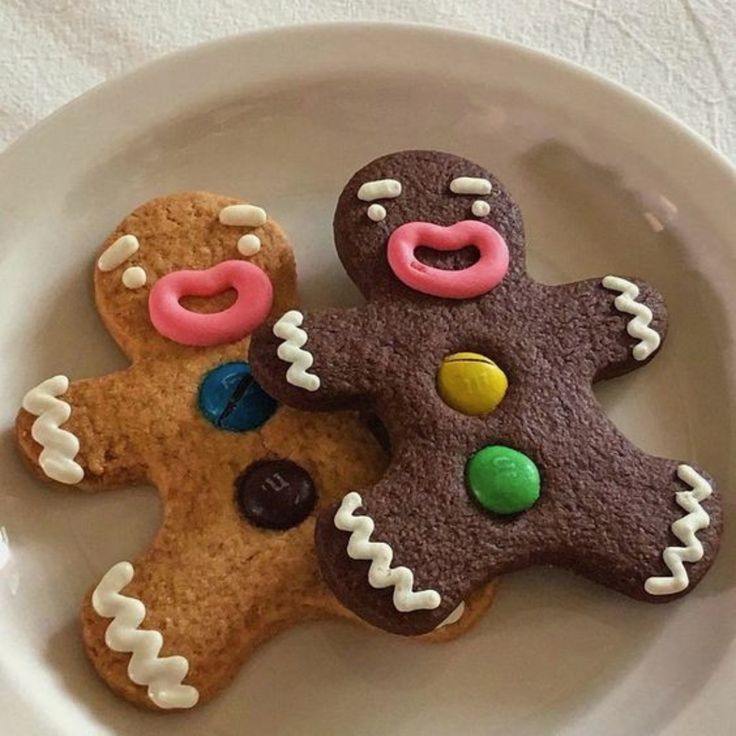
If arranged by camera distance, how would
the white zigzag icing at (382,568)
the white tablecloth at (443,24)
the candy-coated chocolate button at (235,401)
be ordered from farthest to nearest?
the white tablecloth at (443,24)
the candy-coated chocolate button at (235,401)
the white zigzag icing at (382,568)

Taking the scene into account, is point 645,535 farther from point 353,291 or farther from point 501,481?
point 353,291

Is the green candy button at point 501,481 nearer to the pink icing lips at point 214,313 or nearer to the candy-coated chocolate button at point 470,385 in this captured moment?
the candy-coated chocolate button at point 470,385

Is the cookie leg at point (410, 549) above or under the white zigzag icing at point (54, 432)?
above

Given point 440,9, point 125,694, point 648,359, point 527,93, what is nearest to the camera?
point 125,694

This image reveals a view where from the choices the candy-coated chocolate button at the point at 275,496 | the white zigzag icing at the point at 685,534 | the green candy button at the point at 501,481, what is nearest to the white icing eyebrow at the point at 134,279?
the candy-coated chocolate button at the point at 275,496

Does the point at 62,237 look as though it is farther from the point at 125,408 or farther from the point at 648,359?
the point at 648,359

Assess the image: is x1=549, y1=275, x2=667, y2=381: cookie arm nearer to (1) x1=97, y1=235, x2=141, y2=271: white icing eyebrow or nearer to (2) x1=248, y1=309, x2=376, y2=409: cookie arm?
(2) x1=248, y1=309, x2=376, y2=409: cookie arm

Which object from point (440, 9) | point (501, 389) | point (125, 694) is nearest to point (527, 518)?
point (501, 389)
